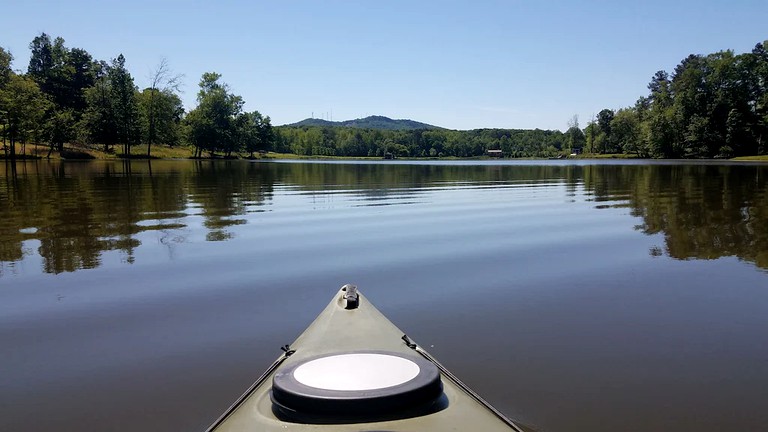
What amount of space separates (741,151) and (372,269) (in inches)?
4734

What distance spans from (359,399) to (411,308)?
532cm

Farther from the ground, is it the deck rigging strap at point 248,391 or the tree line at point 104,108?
the tree line at point 104,108

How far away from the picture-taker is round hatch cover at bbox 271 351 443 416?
3467 millimetres

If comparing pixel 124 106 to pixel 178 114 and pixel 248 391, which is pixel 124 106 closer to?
pixel 178 114

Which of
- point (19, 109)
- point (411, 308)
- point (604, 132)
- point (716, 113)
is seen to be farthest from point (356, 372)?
point (604, 132)

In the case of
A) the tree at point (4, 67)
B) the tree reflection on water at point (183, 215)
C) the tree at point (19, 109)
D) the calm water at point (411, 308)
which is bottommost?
the calm water at point (411, 308)

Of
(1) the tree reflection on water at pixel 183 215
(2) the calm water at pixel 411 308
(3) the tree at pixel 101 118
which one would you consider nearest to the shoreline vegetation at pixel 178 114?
(3) the tree at pixel 101 118

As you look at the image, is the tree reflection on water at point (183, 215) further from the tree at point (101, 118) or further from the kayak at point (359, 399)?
the tree at point (101, 118)

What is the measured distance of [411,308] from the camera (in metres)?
8.73

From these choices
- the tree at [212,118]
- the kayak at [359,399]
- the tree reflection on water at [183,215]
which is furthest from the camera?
the tree at [212,118]

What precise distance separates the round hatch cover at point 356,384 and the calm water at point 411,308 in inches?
67.7

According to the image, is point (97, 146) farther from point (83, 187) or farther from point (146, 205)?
point (146, 205)

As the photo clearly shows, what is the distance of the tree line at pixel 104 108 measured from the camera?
252 feet

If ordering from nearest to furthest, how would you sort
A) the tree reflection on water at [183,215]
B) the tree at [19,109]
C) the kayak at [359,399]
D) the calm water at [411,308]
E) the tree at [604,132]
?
the kayak at [359,399]
the calm water at [411,308]
the tree reflection on water at [183,215]
the tree at [19,109]
the tree at [604,132]
